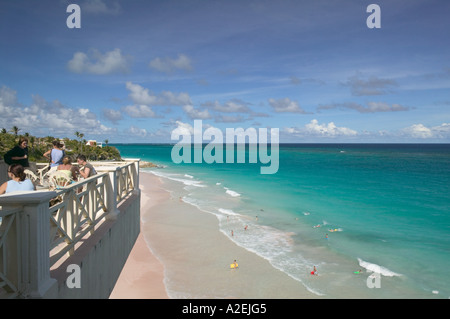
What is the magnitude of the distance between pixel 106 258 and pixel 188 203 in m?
27.1

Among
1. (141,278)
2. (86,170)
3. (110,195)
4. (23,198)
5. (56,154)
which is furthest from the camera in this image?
(141,278)

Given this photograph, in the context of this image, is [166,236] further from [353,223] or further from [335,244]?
[353,223]

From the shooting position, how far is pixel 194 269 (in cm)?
1559

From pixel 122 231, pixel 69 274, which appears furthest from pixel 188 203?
pixel 69 274

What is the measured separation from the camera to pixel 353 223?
28.0 m

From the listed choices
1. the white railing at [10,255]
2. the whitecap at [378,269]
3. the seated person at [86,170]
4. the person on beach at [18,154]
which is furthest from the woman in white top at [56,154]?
the whitecap at [378,269]

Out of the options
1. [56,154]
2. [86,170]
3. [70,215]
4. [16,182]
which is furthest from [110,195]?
[56,154]

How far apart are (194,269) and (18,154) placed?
34.8ft

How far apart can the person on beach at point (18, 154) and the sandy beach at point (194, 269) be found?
748 cm

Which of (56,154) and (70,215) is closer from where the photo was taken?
(70,215)

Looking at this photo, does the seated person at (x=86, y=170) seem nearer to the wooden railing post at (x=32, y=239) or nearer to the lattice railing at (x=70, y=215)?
the lattice railing at (x=70, y=215)

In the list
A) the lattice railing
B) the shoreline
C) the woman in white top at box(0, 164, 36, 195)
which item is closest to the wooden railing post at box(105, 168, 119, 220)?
the lattice railing

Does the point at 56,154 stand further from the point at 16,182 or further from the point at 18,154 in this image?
the point at 16,182

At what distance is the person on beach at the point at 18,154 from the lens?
744 cm
